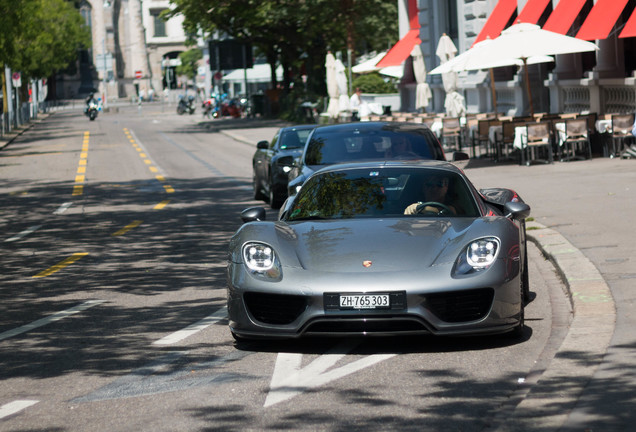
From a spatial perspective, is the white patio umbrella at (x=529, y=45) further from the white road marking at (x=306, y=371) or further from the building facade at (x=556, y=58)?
the white road marking at (x=306, y=371)

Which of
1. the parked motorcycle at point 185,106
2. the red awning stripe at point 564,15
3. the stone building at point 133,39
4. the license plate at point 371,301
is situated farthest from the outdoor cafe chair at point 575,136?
the stone building at point 133,39

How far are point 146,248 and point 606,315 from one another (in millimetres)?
7282

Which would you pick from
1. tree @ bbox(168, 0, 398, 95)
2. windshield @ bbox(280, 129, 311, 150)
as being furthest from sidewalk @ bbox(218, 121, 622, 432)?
tree @ bbox(168, 0, 398, 95)

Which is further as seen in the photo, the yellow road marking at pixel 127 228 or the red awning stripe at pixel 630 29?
the red awning stripe at pixel 630 29

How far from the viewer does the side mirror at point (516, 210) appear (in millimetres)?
8406

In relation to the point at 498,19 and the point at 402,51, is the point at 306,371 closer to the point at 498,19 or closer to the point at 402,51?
the point at 498,19

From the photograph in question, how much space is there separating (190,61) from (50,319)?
476 ft

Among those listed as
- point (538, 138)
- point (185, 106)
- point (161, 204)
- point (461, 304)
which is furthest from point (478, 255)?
point (185, 106)

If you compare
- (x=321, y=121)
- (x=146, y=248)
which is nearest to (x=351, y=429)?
(x=146, y=248)

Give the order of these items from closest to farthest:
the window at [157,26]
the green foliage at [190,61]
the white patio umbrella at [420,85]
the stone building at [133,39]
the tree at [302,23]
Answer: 1. the white patio umbrella at [420,85]
2. the tree at [302,23]
3. the stone building at [133,39]
4. the window at [157,26]
5. the green foliage at [190,61]

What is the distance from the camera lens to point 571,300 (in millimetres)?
9016

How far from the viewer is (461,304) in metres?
7.32

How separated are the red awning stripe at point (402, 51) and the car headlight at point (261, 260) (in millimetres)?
33754

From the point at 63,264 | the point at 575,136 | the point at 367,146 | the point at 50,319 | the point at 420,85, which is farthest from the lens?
the point at 420,85
